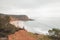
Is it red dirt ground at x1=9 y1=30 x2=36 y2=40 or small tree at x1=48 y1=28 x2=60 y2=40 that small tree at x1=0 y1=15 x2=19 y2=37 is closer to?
red dirt ground at x1=9 y1=30 x2=36 y2=40

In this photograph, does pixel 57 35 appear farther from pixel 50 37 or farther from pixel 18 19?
pixel 18 19

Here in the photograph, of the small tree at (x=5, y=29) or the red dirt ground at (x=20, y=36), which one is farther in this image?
the small tree at (x=5, y=29)

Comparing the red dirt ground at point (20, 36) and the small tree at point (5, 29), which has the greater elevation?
the small tree at point (5, 29)

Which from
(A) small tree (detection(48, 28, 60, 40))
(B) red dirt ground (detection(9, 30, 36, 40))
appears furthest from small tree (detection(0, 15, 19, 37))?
(A) small tree (detection(48, 28, 60, 40))

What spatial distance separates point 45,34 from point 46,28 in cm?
43

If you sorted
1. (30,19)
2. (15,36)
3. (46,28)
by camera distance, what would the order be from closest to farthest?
(15,36), (46,28), (30,19)

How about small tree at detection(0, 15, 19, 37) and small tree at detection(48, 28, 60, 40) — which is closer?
small tree at detection(48, 28, 60, 40)

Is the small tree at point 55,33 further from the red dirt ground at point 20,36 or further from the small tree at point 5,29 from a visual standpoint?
the small tree at point 5,29

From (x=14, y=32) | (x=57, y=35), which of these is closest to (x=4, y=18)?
(x=14, y=32)

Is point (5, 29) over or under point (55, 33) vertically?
over

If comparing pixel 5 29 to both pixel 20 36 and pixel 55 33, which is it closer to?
pixel 20 36

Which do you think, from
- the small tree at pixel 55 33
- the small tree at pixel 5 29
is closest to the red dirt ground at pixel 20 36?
the small tree at pixel 5 29

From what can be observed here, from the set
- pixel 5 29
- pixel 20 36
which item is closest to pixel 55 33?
pixel 20 36

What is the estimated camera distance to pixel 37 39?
6406 millimetres
